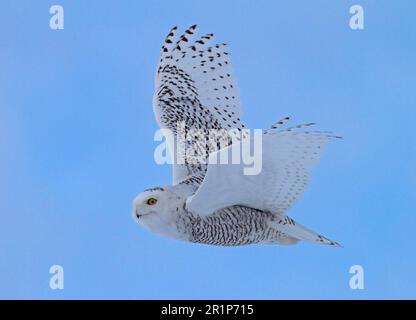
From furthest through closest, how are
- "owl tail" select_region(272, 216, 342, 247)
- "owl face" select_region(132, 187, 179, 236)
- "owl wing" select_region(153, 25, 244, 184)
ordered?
"owl wing" select_region(153, 25, 244, 184)
"owl tail" select_region(272, 216, 342, 247)
"owl face" select_region(132, 187, 179, 236)

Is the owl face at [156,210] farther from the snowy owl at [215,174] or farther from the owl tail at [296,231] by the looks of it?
the owl tail at [296,231]

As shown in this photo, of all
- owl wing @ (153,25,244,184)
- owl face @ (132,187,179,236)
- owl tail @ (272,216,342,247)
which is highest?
owl wing @ (153,25,244,184)

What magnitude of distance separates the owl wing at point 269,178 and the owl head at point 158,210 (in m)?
0.12

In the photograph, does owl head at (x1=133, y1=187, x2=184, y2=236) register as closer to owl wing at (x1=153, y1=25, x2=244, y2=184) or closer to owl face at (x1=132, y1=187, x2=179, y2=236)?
owl face at (x1=132, y1=187, x2=179, y2=236)

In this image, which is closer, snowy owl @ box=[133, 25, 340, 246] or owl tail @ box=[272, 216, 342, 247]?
snowy owl @ box=[133, 25, 340, 246]

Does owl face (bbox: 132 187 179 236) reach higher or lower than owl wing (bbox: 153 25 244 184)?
lower

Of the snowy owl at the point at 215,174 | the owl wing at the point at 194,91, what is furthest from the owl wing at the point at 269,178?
the owl wing at the point at 194,91

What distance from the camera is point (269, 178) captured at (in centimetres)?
640

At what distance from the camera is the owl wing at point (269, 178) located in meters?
5.95

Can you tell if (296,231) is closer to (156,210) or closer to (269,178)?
(269,178)

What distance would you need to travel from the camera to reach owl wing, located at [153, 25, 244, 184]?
7.41m

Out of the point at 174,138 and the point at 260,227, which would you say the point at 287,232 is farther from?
the point at 174,138

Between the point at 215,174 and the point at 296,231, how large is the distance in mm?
839

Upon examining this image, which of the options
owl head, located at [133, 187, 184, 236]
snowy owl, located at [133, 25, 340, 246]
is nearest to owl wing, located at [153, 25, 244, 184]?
snowy owl, located at [133, 25, 340, 246]
